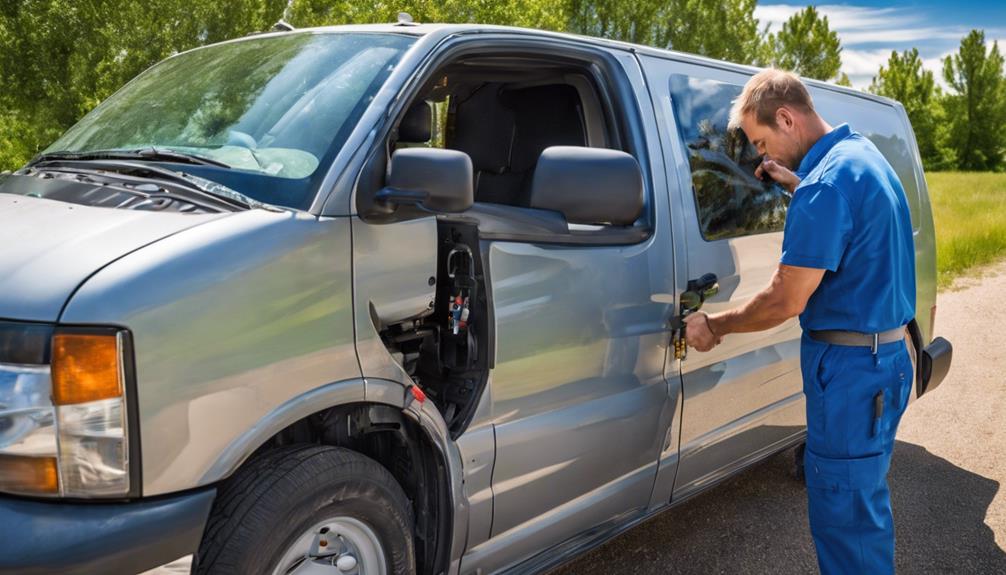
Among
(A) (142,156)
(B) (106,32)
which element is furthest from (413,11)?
(A) (142,156)

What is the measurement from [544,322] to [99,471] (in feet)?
4.72

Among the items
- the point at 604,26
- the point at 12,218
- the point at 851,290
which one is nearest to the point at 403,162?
the point at 12,218

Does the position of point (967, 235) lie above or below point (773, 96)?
below

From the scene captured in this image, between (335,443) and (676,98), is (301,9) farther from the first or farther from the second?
(335,443)

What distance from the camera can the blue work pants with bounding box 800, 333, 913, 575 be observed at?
10.1 feet

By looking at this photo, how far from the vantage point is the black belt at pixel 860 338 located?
3.09 metres

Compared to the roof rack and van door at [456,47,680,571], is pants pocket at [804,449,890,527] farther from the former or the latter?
the roof rack

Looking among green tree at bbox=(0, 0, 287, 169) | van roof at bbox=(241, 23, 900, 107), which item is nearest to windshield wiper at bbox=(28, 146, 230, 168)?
van roof at bbox=(241, 23, 900, 107)

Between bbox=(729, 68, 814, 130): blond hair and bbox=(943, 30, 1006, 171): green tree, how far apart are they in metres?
72.7

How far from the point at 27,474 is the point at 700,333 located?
224 centimetres

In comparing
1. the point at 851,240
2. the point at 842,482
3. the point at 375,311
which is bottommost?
the point at 842,482

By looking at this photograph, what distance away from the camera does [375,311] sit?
255 centimetres

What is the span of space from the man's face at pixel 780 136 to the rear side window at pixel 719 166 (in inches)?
16.8

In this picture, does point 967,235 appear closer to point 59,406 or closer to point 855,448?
point 855,448
